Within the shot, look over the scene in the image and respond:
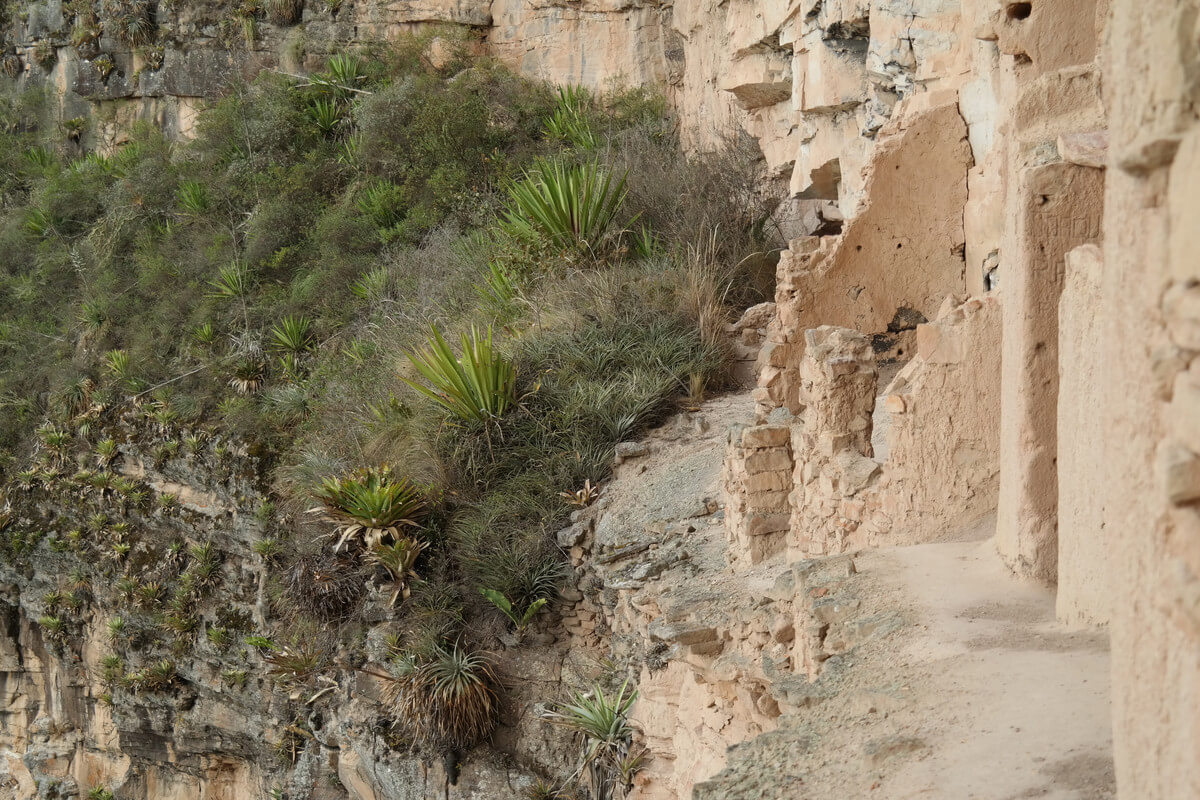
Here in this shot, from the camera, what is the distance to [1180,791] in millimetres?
2109

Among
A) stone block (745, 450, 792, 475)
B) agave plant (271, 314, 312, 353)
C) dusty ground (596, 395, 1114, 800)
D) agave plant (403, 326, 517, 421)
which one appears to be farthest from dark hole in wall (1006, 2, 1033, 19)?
agave plant (271, 314, 312, 353)

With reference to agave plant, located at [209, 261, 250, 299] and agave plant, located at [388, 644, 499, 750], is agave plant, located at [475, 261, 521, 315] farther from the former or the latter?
agave plant, located at [209, 261, 250, 299]

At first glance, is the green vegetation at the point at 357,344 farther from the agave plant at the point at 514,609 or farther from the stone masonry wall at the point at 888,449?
the stone masonry wall at the point at 888,449

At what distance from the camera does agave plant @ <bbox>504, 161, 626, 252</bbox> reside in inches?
468

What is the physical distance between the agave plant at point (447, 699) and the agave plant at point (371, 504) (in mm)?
1164

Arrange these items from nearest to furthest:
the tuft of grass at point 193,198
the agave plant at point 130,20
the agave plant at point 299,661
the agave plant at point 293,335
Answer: the agave plant at point 299,661
the agave plant at point 293,335
the tuft of grass at point 193,198
the agave plant at point 130,20

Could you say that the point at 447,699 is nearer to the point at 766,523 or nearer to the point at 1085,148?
the point at 766,523

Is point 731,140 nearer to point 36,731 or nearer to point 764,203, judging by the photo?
point 764,203

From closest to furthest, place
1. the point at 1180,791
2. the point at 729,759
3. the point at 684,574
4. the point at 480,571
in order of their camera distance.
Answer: the point at 1180,791
the point at 729,759
the point at 684,574
the point at 480,571

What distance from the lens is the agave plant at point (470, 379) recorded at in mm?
9992

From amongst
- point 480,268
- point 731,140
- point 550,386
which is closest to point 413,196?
point 480,268

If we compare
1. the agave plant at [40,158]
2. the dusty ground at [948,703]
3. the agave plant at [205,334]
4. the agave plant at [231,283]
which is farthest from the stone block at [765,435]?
Result: the agave plant at [40,158]

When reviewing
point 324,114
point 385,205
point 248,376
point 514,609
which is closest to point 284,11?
point 324,114

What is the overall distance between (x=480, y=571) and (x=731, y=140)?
6382 millimetres
